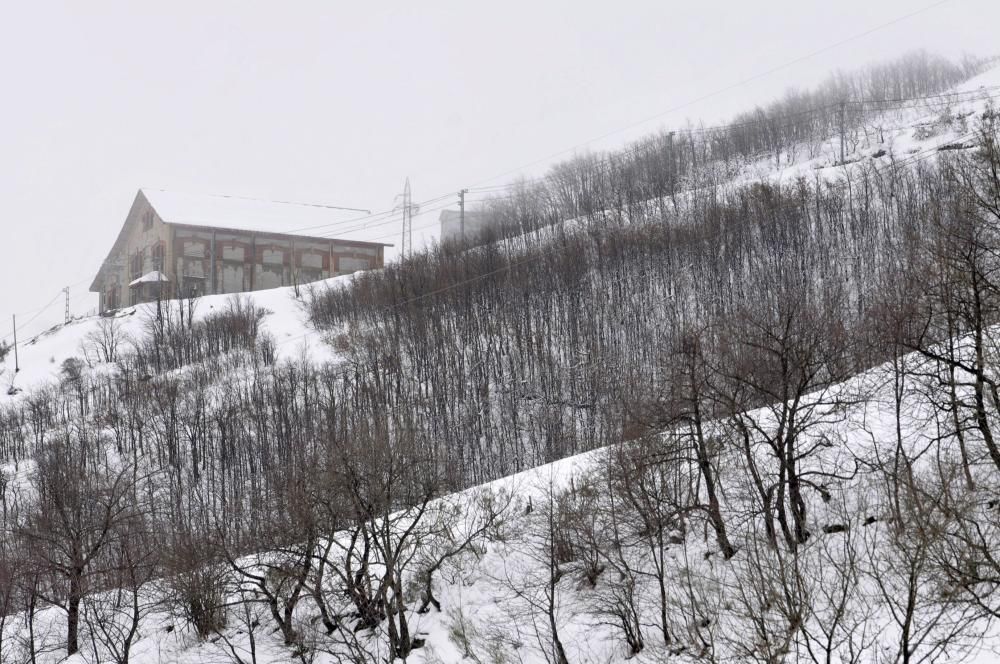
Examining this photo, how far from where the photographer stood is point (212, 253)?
60.8 m

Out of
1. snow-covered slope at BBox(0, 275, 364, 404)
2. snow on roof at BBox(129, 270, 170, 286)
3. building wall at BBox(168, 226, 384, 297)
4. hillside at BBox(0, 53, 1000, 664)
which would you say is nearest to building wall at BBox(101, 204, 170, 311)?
snow on roof at BBox(129, 270, 170, 286)

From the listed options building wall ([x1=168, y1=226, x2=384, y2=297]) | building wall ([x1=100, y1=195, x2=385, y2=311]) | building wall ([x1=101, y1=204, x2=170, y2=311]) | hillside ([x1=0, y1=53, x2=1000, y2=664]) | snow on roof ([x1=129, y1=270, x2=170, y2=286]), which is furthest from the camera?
building wall ([x1=101, y1=204, x2=170, y2=311])

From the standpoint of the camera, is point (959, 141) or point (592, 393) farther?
point (959, 141)

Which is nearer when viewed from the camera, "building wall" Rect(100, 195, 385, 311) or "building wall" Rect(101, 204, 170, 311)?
"building wall" Rect(100, 195, 385, 311)

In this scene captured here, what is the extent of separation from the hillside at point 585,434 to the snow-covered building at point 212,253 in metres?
5.50

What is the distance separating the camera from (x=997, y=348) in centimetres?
1609

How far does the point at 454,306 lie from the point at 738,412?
102 ft

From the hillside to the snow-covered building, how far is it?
5.50m

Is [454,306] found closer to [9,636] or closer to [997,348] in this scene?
[9,636]

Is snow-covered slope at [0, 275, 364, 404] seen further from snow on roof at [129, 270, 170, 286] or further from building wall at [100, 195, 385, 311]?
building wall at [100, 195, 385, 311]

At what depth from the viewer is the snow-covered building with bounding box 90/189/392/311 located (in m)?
60.4

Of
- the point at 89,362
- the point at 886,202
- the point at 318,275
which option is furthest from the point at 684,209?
the point at 89,362

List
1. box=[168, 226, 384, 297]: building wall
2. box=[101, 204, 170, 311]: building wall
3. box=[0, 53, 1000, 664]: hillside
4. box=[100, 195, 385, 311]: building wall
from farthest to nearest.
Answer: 1. box=[101, 204, 170, 311]: building wall
2. box=[168, 226, 384, 297]: building wall
3. box=[100, 195, 385, 311]: building wall
4. box=[0, 53, 1000, 664]: hillside

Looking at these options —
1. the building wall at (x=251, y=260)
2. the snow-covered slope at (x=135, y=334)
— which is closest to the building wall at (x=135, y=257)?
the building wall at (x=251, y=260)
